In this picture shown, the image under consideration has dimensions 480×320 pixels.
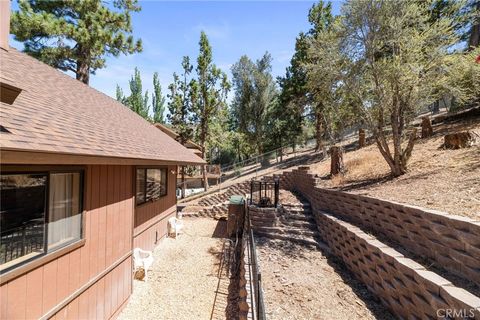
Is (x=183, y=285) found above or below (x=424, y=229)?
below

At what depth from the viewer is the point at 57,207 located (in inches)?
137

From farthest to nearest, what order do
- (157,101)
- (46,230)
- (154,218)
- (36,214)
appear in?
(157,101) → (154,218) → (46,230) → (36,214)

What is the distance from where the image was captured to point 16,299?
283 centimetres

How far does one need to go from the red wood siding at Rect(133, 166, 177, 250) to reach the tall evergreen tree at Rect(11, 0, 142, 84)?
7.87 metres

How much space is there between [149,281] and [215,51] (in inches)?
676

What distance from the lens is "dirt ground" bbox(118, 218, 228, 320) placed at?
196 inches

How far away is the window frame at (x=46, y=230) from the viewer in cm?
276

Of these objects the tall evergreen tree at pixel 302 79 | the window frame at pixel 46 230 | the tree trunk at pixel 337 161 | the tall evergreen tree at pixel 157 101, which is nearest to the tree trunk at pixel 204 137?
the tall evergreen tree at pixel 302 79

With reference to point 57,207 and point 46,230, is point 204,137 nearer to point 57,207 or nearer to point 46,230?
point 57,207

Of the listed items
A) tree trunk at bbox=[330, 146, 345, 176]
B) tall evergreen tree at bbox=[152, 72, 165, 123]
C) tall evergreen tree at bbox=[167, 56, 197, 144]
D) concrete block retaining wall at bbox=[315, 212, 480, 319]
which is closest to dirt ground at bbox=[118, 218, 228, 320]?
concrete block retaining wall at bbox=[315, 212, 480, 319]

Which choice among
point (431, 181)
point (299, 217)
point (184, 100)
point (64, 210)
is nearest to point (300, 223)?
point (299, 217)

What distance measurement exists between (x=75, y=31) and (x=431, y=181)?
14821 mm

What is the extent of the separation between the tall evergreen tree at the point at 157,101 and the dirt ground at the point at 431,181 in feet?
120

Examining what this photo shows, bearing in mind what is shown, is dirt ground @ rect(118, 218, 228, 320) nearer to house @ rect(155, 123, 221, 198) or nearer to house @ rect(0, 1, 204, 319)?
house @ rect(0, 1, 204, 319)
